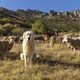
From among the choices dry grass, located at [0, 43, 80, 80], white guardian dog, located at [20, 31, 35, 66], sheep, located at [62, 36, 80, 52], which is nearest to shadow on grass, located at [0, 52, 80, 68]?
dry grass, located at [0, 43, 80, 80]

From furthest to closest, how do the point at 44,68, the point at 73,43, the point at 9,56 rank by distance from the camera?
the point at 73,43 → the point at 9,56 → the point at 44,68

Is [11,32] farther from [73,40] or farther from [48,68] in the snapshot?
[48,68]

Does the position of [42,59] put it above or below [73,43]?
below

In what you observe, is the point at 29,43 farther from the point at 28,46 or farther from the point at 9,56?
the point at 9,56

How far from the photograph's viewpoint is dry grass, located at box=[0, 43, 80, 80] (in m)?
13.4

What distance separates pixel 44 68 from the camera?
48.8 feet

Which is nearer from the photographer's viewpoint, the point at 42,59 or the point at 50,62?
the point at 50,62

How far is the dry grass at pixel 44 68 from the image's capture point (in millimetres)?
13375

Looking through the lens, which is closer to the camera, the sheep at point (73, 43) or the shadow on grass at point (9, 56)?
the shadow on grass at point (9, 56)

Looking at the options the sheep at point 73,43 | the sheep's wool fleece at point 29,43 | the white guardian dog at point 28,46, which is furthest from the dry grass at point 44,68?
the sheep at point 73,43

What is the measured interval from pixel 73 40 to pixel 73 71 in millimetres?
8602

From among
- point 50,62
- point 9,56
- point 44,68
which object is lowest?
point 44,68

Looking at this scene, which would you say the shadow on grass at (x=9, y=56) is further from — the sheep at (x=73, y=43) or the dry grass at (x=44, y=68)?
the sheep at (x=73, y=43)

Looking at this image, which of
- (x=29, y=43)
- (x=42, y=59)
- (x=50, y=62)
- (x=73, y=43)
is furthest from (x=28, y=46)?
(x=73, y=43)
